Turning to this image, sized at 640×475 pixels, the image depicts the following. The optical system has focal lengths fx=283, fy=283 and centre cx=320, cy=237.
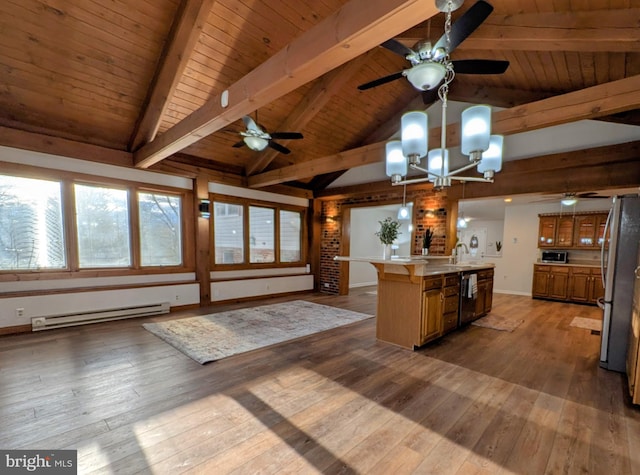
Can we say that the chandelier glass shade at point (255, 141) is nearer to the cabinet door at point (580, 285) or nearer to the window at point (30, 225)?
the window at point (30, 225)

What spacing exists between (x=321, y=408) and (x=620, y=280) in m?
3.43

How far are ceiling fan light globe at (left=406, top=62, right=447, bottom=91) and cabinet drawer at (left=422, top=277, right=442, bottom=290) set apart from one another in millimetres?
2142

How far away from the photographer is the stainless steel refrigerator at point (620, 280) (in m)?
2.95

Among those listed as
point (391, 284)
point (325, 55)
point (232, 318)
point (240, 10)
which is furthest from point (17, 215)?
point (391, 284)

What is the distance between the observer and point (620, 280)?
303 cm

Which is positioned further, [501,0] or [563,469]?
[501,0]

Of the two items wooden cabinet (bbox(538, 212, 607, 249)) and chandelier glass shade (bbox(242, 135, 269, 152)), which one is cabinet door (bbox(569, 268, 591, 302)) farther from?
chandelier glass shade (bbox(242, 135, 269, 152))

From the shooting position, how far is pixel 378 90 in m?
5.12

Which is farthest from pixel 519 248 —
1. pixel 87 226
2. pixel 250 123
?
pixel 87 226

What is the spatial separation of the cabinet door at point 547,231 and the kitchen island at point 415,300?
447cm

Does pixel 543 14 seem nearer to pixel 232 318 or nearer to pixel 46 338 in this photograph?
pixel 232 318

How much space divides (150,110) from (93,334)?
329 cm

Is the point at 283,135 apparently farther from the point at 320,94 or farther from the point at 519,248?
the point at 519,248

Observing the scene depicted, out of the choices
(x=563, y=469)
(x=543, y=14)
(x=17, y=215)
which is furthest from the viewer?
(x=17, y=215)
